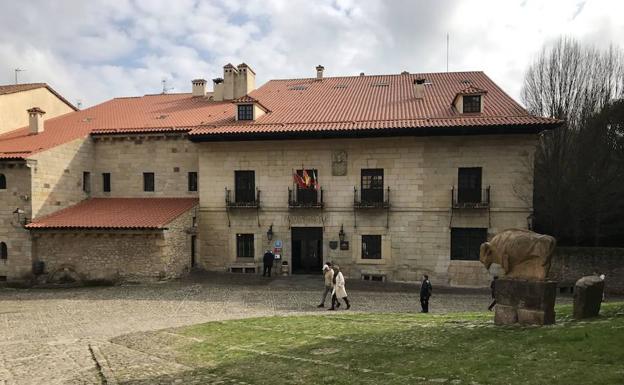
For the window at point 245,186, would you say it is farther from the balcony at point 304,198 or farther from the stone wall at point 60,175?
the stone wall at point 60,175

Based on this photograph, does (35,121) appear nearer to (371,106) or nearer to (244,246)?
(244,246)

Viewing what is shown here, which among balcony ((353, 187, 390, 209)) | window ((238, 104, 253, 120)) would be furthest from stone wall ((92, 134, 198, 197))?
balcony ((353, 187, 390, 209))

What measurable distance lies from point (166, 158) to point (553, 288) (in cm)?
2096

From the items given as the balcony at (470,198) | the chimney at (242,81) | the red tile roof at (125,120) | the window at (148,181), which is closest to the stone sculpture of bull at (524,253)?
the balcony at (470,198)

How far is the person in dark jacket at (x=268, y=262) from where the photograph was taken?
21.2 meters

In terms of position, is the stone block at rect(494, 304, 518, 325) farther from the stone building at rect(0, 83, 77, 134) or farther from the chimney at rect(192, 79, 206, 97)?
the stone building at rect(0, 83, 77, 134)

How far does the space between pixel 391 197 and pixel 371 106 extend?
5.78 metres

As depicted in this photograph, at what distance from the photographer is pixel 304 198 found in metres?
21.8

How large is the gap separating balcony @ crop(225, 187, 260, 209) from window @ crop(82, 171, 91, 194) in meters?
8.74

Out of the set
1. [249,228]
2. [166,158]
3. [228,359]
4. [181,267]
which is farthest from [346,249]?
[228,359]

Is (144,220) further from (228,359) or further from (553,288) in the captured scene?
(553,288)

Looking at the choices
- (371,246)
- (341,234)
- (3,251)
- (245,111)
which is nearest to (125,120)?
(245,111)

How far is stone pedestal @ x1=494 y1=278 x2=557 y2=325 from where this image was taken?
327 inches

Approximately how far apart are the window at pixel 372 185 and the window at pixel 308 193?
2525 millimetres
